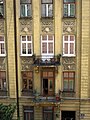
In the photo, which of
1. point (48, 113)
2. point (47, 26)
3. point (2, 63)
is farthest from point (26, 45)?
point (48, 113)

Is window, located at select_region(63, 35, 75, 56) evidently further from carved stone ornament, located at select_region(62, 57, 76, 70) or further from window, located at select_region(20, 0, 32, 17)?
window, located at select_region(20, 0, 32, 17)

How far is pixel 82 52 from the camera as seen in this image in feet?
71.8

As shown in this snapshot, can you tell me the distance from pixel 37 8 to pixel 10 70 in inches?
209

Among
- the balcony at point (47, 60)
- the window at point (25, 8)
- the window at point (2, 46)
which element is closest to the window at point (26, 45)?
the balcony at point (47, 60)

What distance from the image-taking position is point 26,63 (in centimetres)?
2262

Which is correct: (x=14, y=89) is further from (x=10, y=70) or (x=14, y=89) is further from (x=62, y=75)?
(x=62, y=75)

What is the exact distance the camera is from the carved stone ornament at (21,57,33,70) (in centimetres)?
2256

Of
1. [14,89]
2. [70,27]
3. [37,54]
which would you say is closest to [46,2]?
[70,27]

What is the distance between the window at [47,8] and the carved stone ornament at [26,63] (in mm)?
3653

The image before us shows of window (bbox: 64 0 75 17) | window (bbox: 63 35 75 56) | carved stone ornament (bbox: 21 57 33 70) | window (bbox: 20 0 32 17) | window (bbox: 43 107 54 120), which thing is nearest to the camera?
window (bbox: 64 0 75 17)

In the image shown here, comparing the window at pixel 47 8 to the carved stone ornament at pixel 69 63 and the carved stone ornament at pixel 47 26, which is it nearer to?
the carved stone ornament at pixel 47 26

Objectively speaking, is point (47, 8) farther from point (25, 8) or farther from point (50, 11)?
point (25, 8)

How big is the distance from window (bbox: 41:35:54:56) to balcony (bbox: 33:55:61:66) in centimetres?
39

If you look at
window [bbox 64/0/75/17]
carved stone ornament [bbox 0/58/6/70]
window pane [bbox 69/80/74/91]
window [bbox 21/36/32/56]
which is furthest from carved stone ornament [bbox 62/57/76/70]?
carved stone ornament [bbox 0/58/6/70]
